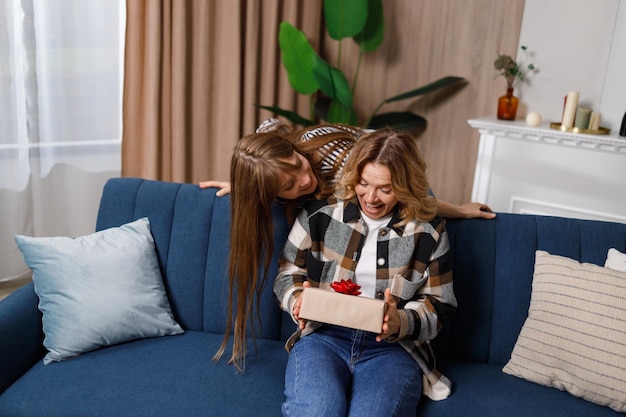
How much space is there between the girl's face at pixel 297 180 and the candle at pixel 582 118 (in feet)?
5.60

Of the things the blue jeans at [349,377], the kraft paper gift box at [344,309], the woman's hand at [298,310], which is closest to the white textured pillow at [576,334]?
the blue jeans at [349,377]

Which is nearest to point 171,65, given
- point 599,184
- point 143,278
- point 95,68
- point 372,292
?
point 95,68

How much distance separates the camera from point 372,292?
1705 millimetres

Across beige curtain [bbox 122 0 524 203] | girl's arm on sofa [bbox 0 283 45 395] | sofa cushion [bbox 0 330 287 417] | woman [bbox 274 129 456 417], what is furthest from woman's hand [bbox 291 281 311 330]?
beige curtain [bbox 122 0 524 203]

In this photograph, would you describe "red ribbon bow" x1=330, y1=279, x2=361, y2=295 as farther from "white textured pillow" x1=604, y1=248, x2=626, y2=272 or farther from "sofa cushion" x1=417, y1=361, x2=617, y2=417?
"white textured pillow" x1=604, y1=248, x2=626, y2=272

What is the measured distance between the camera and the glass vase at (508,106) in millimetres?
3158

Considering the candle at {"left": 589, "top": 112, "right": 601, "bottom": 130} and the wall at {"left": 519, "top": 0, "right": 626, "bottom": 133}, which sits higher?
the wall at {"left": 519, "top": 0, "right": 626, "bottom": 133}

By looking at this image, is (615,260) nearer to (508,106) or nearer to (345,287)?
(345,287)

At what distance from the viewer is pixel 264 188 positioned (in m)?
1.69

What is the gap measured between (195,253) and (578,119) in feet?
6.37

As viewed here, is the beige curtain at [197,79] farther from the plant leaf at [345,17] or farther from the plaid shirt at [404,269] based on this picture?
the plaid shirt at [404,269]

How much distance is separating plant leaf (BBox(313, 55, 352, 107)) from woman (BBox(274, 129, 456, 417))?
1.60 metres

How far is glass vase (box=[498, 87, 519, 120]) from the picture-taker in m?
3.16

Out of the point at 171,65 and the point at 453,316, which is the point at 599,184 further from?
the point at 171,65
